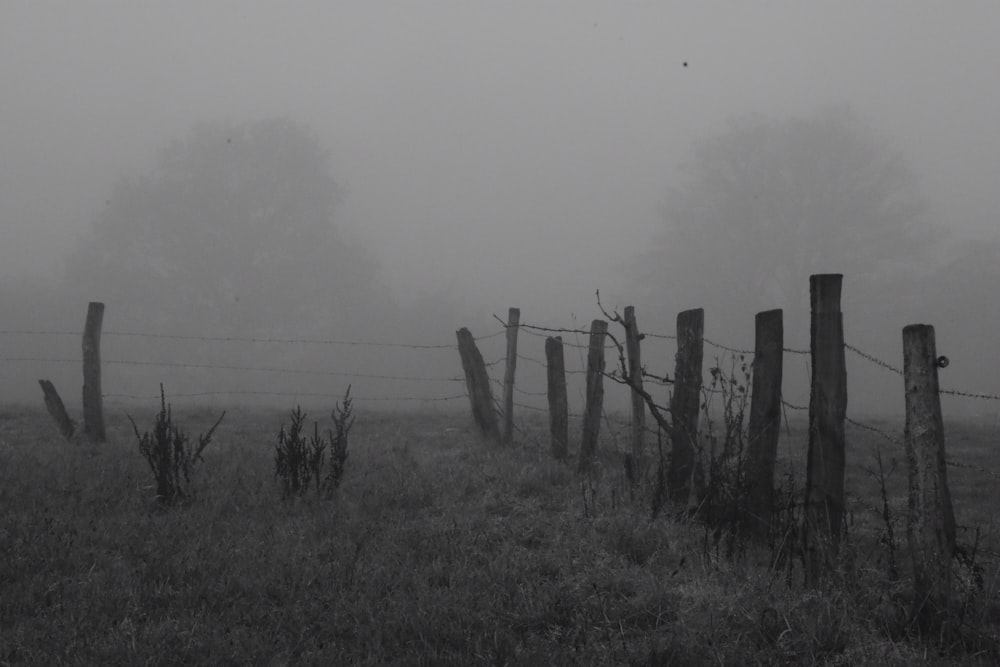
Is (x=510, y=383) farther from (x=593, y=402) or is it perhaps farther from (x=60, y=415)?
(x=60, y=415)

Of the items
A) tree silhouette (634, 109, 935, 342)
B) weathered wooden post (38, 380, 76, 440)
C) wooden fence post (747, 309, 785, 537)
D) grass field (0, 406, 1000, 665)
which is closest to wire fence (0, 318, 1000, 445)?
wooden fence post (747, 309, 785, 537)

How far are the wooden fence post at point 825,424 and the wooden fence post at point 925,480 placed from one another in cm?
53

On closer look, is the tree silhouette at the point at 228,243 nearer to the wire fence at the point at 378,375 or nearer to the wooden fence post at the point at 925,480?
the wire fence at the point at 378,375

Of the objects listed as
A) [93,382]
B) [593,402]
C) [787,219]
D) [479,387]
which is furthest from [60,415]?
[787,219]

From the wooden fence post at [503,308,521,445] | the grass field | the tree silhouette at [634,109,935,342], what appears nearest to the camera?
the grass field

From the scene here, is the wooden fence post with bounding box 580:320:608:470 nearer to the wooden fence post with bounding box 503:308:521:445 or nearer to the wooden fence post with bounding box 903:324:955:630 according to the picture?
the wooden fence post with bounding box 503:308:521:445

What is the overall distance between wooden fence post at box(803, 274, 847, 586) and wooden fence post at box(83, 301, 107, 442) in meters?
9.24

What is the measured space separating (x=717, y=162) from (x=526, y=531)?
104ft

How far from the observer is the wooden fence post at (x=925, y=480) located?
398 centimetres

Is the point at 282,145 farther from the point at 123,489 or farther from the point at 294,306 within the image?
the point at 123,489

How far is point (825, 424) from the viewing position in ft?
15.3

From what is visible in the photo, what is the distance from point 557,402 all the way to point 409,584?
540 centimetres

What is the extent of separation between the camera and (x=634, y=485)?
6934mm

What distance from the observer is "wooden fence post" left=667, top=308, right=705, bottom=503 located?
6582mm
